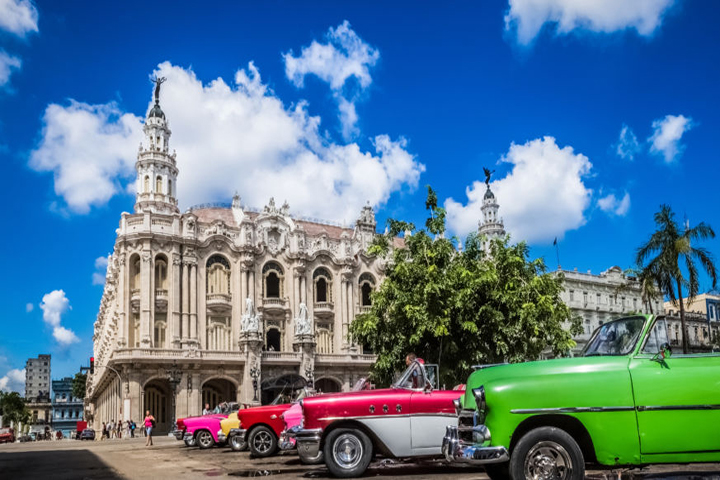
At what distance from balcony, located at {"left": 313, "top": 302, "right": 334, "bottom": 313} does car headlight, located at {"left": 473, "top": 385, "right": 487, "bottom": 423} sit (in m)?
46.6

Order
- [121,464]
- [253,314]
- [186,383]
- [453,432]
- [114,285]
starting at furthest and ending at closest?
[114,285], [253,314], [186,383], [121,464], [453,432]

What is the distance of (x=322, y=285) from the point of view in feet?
182

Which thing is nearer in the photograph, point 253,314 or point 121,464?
point 121,464

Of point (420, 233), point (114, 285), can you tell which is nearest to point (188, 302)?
point (114, 285)

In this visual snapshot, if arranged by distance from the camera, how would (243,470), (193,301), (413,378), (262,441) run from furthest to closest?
(193,301)
(262,441)
(243,470)
(413,378)

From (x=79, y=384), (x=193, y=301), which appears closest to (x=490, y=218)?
(x=193, y=301)

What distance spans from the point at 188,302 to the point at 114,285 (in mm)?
10377

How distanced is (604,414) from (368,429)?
4333mm

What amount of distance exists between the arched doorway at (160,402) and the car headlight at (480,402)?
43671 millimetres

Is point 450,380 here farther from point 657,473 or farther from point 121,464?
point 657,473

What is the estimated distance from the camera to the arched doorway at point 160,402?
48.0 meters

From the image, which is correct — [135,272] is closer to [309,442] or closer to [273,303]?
[273,303]

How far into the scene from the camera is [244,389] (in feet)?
159

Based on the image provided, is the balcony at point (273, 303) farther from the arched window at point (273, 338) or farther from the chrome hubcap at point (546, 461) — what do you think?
the chrome hubcap at point (546, 461)
